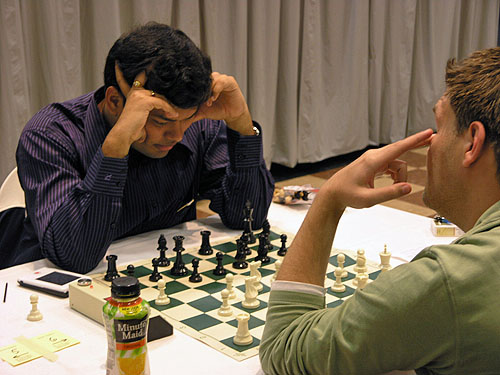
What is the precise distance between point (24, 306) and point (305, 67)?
4.21 meters

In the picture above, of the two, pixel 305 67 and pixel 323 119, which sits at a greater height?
pixel 305 67

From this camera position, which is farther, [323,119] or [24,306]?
[323,119]

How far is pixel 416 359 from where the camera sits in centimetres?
115

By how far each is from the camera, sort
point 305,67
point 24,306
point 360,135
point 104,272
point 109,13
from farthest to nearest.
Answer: point 360,135 → point 305,67 → point 109,13 → point 104,272 → point 24,306

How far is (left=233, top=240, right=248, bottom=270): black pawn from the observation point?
2021mm

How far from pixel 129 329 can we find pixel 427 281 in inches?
21.8

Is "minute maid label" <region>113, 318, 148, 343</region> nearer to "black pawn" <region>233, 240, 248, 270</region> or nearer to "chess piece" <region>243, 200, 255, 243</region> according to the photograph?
"black pawn" <region>233, 240, 248, 270</region>

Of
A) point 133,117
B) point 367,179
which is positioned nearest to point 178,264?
point 133,117

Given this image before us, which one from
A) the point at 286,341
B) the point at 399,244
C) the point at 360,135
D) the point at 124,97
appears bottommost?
the point at 360,135

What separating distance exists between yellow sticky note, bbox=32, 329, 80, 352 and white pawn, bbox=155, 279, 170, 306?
28 cm

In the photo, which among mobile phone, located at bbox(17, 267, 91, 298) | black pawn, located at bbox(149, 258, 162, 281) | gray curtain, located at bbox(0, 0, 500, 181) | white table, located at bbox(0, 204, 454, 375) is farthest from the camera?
gray curtain, located at bbox(0, 0, 500, 181)

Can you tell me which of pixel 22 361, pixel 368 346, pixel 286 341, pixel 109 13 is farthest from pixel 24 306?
pixel 109 13

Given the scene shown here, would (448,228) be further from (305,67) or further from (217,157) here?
(305,67)

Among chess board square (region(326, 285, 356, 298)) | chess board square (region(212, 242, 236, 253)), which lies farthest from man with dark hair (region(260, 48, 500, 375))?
chess board square (region(212, 242, 236, 253))
